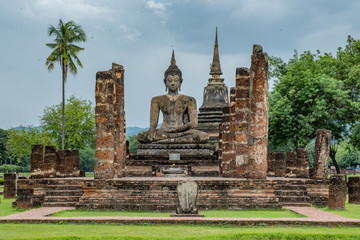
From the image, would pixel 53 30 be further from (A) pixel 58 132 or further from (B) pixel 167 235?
(B) pixel 167 235

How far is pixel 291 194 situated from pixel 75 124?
25088 mm

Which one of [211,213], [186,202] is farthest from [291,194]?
[186,202]

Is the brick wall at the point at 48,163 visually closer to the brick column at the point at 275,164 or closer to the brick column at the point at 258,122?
the brick column at the point at 258,122

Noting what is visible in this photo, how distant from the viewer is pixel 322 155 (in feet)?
61.0

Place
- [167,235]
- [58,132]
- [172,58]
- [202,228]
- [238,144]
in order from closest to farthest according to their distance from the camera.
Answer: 1. [167,235]
2. [202,228]
3. [238,144]
4. [172,58]
5. [58,132]

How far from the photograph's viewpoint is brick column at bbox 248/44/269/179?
15359 mm

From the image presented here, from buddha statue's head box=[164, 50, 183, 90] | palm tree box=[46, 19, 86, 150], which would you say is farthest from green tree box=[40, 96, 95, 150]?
buddha statue's head box=[164, 50, 183, 90]

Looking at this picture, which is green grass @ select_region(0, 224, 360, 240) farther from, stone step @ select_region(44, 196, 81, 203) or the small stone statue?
stone step @ select_region(44, 196, 81, 203)

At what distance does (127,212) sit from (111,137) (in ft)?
8.44

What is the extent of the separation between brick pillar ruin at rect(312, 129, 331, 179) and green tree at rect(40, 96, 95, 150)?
890 inches

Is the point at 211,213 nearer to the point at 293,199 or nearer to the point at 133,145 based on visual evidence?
the point at 293,199

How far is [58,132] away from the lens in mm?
38969

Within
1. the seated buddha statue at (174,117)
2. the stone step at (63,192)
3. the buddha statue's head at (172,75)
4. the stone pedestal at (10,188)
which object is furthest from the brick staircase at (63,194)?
the buddha statue's head at (172,75)

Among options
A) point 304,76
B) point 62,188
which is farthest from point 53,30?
point 62,188
